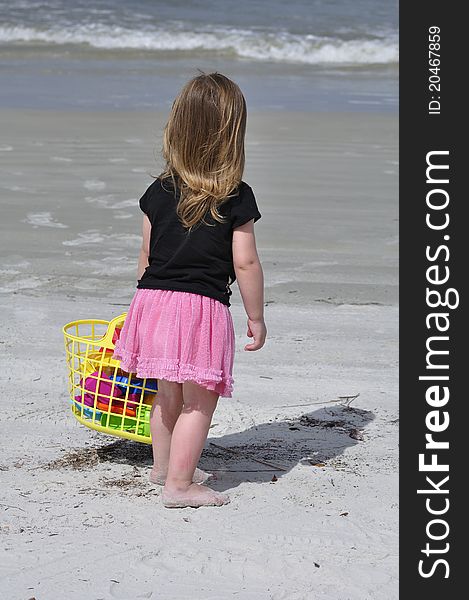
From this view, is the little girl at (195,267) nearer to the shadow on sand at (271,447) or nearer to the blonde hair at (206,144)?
the blonde hair at (206,144)

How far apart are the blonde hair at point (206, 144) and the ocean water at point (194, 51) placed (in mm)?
8659

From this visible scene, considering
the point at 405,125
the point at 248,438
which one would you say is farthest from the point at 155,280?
the point at 405,125

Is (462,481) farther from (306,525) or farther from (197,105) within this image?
(197,105)

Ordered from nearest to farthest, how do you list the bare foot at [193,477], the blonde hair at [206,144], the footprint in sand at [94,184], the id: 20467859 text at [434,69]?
1. the blonde hair at [206,144]
2. the bare foot at [193,477]
3. the id: 20467859 text at [434,69]
4. the footprint in sand at [94,184]

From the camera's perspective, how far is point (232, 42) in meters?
18.6

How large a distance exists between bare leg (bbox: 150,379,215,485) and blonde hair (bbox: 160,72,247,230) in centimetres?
57

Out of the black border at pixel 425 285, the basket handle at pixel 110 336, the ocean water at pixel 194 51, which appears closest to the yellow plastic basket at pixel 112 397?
the basket handle at pixel 110 336

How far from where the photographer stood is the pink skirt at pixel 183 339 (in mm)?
3270

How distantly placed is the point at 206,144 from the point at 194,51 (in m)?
15.3

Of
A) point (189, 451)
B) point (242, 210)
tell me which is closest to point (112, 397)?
point (189, 451)

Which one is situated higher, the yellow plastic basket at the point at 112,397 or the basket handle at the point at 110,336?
the basket handle at the point at 110,336

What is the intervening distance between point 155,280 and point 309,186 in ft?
16.7

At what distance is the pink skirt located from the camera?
327 centimetres

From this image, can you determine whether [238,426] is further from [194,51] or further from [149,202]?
[194,51]
